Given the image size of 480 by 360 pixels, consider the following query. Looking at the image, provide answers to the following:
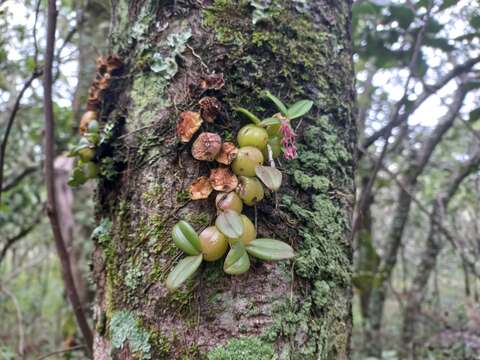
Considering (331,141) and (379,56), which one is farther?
(379,56)

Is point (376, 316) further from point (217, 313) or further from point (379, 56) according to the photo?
point (217, 313)

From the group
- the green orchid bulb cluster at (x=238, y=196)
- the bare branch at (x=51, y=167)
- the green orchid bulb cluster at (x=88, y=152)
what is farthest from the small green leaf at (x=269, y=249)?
the bare branch at (x=51, y=167)

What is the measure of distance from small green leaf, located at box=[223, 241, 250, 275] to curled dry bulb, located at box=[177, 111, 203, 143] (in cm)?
23

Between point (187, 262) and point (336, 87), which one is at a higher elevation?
point (336, 87)

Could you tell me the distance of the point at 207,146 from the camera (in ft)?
2.50

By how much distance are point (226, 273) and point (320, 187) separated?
0.28 meters

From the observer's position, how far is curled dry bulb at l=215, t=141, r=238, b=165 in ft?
2.52

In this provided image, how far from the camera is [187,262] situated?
0.71m

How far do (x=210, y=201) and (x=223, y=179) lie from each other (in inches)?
2.0

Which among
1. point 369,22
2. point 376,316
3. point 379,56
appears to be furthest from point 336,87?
point 376,316

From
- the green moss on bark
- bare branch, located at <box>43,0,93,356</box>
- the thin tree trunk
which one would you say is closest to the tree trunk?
the green moss on bark

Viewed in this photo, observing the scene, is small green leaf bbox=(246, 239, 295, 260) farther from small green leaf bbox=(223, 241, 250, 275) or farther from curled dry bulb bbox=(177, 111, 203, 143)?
curled dry bulb bbox=(177, 111, 203, 143)

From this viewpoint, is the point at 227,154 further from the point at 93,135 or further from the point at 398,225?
→ the point at 398,225

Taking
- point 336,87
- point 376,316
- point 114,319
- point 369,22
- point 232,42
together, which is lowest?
point 376,316
